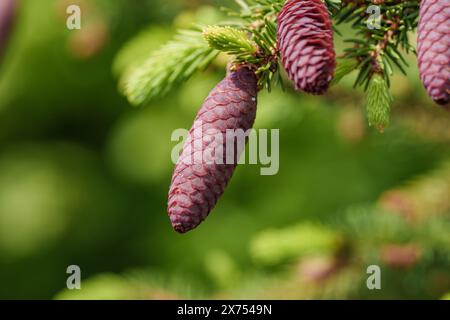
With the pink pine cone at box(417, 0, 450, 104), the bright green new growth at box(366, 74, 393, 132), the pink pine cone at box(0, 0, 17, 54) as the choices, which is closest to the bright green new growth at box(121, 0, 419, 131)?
the bright green new growth at box(366, 74, 393, 132)

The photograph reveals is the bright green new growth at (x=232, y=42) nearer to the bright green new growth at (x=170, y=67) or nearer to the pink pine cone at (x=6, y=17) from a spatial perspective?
the bright green new growth at (x=170, y=67)

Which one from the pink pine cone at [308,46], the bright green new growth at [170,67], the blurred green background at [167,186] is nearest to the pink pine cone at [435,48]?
the pink pine cone at [308,46]

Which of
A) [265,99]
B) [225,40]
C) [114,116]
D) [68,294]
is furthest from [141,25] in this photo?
[114,116]

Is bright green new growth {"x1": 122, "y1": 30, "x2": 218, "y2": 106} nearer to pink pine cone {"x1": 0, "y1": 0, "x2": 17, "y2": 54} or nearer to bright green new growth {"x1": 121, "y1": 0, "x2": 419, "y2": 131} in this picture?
bright green new growth {"x1": 121, "y1": 0, "x2": 419, "y2": 131}

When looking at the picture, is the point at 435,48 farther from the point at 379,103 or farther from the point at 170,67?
the point at 170,67

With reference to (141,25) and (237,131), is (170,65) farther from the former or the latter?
(141,25)

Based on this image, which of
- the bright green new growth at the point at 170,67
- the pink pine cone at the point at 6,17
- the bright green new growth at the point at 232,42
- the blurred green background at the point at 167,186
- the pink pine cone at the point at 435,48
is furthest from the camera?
the blurred green background at the point at 167,186
